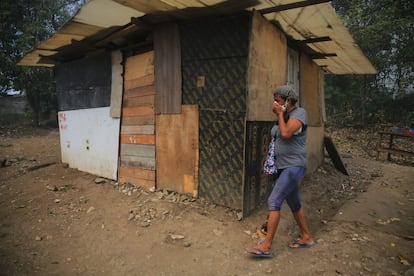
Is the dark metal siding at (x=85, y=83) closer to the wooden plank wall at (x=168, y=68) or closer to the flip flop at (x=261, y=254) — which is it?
the wooden plank wall at (x=168, y=68)

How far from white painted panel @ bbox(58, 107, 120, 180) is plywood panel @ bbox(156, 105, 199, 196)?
4.19 feet

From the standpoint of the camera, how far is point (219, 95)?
399cm

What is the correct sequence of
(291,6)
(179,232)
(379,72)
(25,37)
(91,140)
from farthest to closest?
(379,72)
(25,37)
(91,140)
(179,232)
(291,6)

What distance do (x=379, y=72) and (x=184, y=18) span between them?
11.5 m

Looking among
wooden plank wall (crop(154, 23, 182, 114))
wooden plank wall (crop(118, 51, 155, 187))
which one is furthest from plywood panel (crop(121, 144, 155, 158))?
wooden plank wall (crop(154, 23, 182, 114))

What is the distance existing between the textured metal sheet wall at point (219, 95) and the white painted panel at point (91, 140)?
6.89 feet

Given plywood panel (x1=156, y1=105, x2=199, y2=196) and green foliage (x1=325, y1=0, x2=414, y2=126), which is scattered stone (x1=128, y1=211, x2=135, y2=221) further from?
green foliage (x1=325, y1=0, x2=414, y2=126)

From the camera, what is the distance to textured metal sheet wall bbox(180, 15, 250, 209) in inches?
150

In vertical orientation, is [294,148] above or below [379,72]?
below

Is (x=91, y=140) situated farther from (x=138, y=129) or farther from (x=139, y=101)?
(x=139, y=101)

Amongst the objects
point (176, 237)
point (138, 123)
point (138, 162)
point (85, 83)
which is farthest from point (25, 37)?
point (176, 237)

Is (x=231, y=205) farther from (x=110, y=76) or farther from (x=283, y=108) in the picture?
(x=110, y=76)

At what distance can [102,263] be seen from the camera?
3047 mm

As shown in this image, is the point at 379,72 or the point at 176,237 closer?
the point at 176,237
